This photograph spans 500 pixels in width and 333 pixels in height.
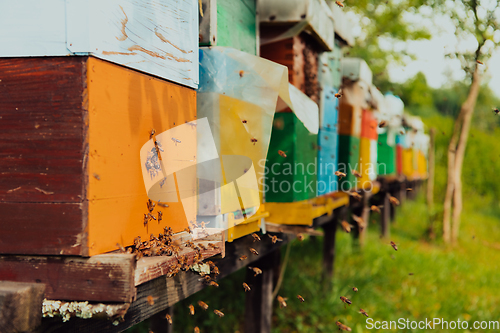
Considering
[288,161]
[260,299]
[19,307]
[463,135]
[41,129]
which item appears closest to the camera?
[19,307]

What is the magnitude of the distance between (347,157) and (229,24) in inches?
80.0

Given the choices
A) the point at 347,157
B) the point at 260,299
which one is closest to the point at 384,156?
the point at 347,157

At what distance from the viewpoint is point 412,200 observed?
14.9 metres

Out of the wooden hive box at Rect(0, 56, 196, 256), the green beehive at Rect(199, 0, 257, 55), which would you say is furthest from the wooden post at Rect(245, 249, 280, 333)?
the wooden hive box at Rect(0, 56, 196, 256)

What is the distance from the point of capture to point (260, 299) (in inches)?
141

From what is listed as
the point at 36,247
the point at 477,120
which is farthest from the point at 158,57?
the point at 477,120

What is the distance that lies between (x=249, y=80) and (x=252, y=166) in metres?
0.42

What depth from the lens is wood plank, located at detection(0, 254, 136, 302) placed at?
1153mm

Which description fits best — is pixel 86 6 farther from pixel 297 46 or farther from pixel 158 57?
pixel 297 46

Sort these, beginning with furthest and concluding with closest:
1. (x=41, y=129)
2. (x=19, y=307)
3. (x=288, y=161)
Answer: (x=288, y=161), (x=41, y=129), (x=19, y=307)

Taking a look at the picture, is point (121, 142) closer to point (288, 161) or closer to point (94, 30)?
point (94, 30)

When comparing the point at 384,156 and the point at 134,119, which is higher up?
the point at 134,119

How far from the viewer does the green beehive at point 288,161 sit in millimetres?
2426

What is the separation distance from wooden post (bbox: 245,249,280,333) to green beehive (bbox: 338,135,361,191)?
0.93 meters
